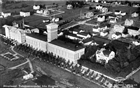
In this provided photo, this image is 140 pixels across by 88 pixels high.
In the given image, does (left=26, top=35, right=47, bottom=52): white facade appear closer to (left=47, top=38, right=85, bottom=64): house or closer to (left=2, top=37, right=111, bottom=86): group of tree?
(left=2, top=37, right=111, bottom=86): group of tree

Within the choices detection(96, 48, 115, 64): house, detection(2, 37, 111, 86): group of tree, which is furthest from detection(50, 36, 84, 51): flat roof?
detection(96, 48, 115, 64): house

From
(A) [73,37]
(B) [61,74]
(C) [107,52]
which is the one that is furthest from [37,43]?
(C) [107,52]

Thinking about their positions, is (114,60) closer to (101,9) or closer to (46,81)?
(46,81)

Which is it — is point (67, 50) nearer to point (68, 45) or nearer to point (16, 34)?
point (68, 45)

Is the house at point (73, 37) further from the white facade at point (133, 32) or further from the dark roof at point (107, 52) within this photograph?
the white facade at point (133, 32)

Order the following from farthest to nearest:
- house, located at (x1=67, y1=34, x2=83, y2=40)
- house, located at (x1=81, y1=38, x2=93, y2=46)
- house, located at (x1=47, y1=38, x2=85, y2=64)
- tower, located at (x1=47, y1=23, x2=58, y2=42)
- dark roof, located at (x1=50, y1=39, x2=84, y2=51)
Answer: house, located at (x1=67, y1=34, x2=83, y2=40)
house, located at (x1=81, y1=38, x2=93, y2=46)
tower, located at (x1=47, y1=23, x2=58, y2=42)
dark roof, located at (x1=50, y1=39, x2=84, y2=51)
house, located at (x1=47, y1=38, x2=85, y2=64)

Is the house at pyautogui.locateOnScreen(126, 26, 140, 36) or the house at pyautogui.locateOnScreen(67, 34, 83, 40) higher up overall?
the house at pyautogui.locateOnScreen(126, 26, 140, 36)
